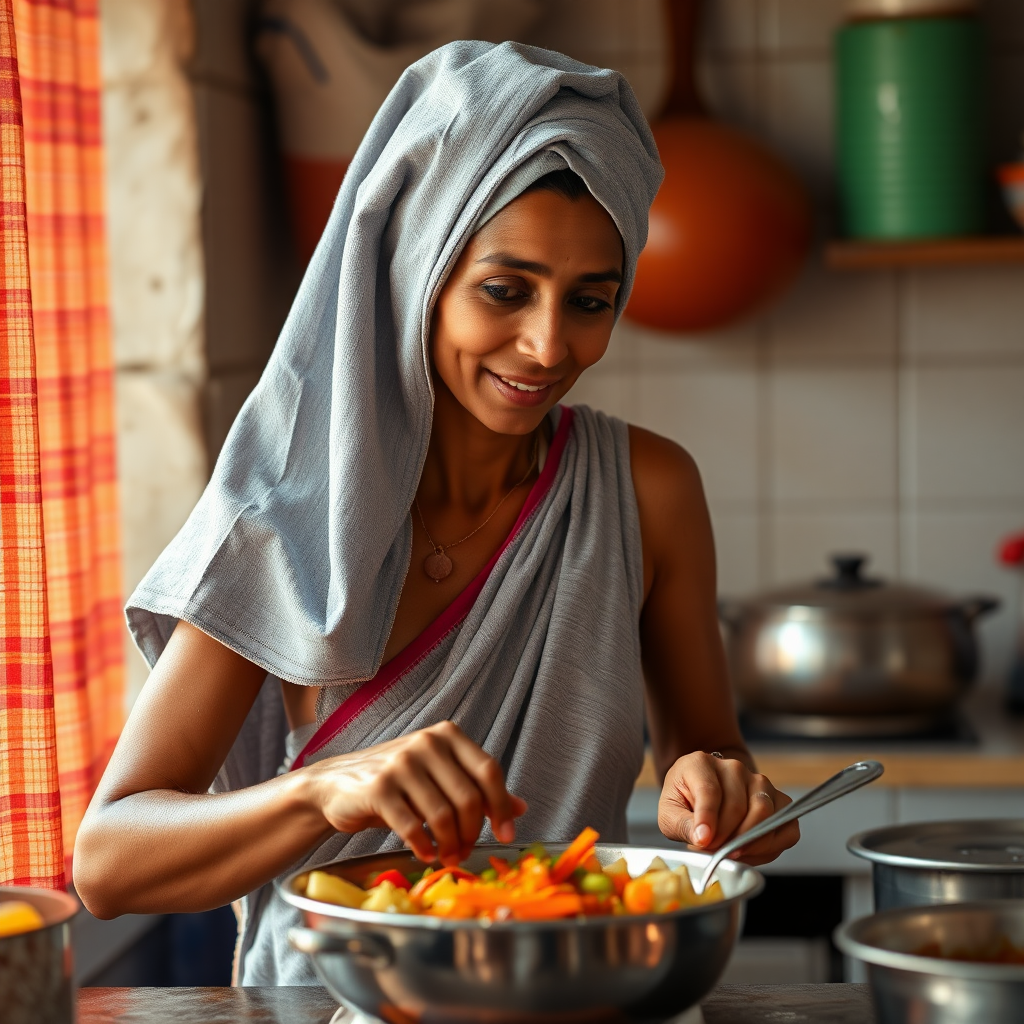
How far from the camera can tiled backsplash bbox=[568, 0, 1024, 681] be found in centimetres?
248

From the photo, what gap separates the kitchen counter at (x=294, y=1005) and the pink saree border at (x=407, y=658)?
0.27 metres

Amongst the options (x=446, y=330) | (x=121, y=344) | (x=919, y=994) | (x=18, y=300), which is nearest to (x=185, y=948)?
(x=121, y=344)

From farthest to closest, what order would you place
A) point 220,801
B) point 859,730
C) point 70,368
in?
point 859,730 < point 70,368 < point 220,801

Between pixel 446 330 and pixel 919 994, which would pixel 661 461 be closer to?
pixel 446 330

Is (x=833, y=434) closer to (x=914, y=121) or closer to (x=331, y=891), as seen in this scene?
(x=914, y=121)

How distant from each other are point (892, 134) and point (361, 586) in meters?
1.48

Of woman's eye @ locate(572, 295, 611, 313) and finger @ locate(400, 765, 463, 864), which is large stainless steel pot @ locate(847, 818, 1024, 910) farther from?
woman's eye @ locate(572, 295, 611, 313)

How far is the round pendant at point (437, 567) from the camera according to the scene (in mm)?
1341

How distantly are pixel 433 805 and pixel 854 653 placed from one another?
1357 mm

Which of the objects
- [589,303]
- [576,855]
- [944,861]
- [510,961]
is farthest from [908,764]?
[510,961]

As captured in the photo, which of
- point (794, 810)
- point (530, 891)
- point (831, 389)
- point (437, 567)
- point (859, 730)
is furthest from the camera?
point (831, 389)

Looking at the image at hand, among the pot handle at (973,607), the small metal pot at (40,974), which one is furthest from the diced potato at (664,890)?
the pot handle at (973,607)

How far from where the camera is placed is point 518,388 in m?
1.22

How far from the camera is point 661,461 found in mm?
1428
